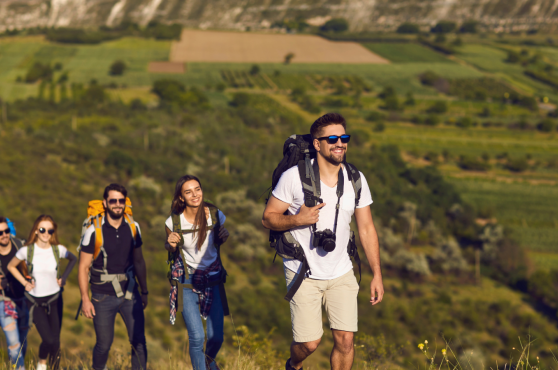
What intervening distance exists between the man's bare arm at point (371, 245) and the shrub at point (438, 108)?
93931 mm

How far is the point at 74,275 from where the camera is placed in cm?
2464

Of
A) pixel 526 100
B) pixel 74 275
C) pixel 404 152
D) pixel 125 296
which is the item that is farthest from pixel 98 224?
pixel 526 100

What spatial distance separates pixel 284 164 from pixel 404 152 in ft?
247

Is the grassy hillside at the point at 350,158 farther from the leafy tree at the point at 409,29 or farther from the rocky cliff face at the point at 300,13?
the rocky cliff face at the point at 300,13

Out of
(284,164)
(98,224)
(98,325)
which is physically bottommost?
(98,325)

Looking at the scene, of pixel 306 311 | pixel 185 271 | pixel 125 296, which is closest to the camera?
pixel 306 311

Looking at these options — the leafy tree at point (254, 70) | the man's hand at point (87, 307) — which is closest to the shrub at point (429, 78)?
the leafy tree at point (254, 70)

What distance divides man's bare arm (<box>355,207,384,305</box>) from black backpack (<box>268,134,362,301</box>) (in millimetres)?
108

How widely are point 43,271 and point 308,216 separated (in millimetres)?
3434

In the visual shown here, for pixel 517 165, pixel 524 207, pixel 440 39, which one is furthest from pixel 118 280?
pixel 440 39

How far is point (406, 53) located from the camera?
12350cm

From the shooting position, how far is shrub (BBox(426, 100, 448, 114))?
306 ft

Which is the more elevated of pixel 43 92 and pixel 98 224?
pixel 43 92

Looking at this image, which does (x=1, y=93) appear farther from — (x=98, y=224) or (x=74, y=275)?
(x=98, y=224)
